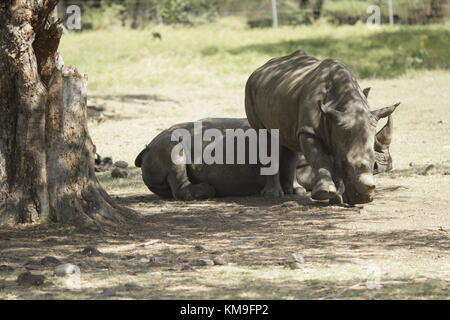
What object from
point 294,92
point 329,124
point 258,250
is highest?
point 294,92

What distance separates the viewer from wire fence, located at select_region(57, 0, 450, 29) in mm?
29094

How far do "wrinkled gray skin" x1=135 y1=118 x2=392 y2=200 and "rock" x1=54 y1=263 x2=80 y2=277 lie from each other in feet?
13.6

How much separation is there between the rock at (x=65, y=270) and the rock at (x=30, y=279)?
0.83ft

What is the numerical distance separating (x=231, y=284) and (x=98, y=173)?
22.8 feet

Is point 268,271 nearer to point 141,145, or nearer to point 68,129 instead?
point 68,129

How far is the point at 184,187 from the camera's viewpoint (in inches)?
476

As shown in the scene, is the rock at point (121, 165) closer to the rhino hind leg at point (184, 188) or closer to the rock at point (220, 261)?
the rhino hind leg at point (184, 188)

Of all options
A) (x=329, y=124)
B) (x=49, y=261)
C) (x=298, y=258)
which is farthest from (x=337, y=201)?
(x=49, y=261)

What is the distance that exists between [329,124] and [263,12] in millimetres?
22064

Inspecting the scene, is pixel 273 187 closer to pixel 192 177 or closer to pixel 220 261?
pixel 192 177

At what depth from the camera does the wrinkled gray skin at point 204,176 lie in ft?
39.7

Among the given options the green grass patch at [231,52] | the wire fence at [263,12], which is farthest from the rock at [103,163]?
the wire fence at [263,12]

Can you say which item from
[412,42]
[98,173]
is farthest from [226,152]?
[412,42]

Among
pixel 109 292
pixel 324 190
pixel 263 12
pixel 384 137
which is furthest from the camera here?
pixel 263 12
